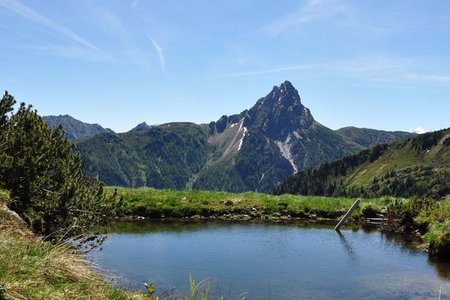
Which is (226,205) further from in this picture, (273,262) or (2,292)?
(2,292)

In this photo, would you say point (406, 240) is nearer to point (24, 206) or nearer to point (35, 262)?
point (24, 206)

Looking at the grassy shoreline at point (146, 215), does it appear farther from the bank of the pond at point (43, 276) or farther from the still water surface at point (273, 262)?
the still water surface at point (273, 262)

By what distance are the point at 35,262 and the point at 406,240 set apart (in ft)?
106

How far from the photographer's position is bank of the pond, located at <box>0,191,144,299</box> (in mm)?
7906

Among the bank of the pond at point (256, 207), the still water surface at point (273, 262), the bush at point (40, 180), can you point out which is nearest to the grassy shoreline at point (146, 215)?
the bank of the pond at point (256, 207)

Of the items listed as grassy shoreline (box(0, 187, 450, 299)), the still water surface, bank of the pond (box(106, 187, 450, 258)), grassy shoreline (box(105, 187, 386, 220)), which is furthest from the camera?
grassy shoreline (box(105, 187, 386, 220))

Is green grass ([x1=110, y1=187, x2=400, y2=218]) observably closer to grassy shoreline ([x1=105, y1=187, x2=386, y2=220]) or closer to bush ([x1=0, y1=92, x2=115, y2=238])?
grassy shoreline ([x1=105, y1=187, x2=386, y2=220])

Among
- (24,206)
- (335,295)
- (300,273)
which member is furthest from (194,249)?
(24,206)

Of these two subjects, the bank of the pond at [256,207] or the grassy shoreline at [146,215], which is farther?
the bank of the pond at [256,207]

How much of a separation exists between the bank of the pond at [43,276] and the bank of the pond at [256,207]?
31858 millimetres

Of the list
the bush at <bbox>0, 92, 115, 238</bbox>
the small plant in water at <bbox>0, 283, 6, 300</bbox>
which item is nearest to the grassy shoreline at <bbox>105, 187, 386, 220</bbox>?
the bush at <bbox>0, 92, 115, 238</bbox>

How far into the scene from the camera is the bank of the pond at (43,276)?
25.9ft

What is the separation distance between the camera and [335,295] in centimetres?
2170

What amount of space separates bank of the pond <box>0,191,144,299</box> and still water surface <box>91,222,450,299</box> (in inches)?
261
